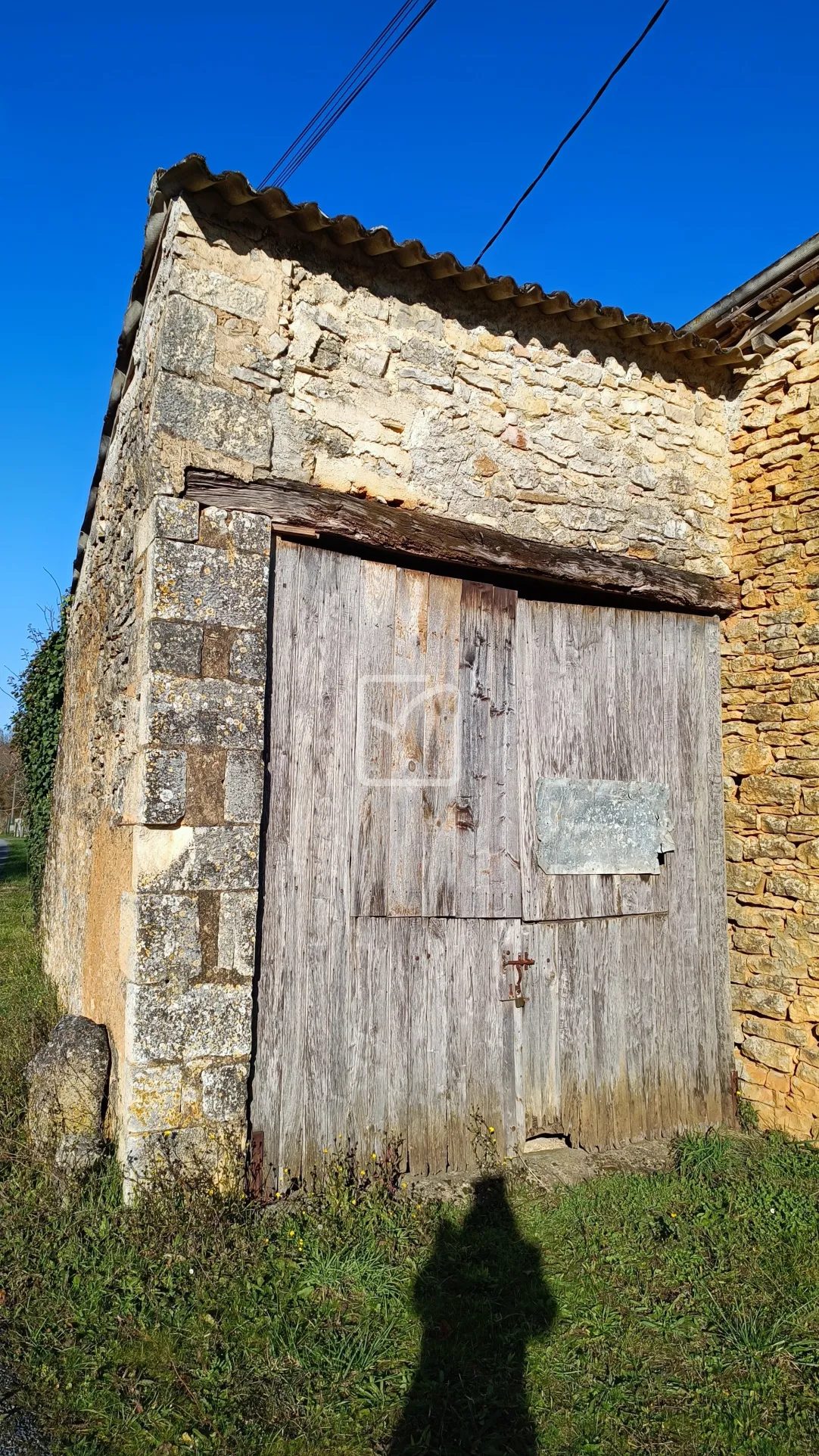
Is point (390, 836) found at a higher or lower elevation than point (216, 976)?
higher

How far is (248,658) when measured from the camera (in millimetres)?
3574

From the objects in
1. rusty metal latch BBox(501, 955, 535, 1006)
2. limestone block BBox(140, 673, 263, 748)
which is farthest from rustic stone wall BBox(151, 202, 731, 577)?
rusty metal latch BBox(501, 955, 535, 1006)

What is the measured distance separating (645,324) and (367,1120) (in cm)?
423

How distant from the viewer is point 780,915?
4.73m

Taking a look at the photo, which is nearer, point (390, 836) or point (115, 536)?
point (390, 836)

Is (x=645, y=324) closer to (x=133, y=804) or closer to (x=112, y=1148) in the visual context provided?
(x=133, y=804)

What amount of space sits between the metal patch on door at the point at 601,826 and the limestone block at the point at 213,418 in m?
2.11

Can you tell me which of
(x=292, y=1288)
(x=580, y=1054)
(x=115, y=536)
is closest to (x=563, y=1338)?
(x=292, y=1288)

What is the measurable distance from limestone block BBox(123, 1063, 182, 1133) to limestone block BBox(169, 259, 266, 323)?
10.0ft

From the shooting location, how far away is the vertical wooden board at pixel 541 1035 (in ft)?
14.1

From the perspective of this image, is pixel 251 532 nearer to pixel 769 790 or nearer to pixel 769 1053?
pixel 769 790

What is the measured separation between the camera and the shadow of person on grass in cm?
251

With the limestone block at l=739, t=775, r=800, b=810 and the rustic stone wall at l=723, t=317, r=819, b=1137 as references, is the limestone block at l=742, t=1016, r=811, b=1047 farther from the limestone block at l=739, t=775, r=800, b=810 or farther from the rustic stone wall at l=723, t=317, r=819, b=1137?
the limestone block at l=739, t=775, r=800, b=810

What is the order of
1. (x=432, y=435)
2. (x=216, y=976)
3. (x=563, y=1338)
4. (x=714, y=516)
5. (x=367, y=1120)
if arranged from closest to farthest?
(x=563, y=1338)
(x=216, y=976)
(x=367, y=1120)
(x=432, y=435)
(x=714, y=516)
